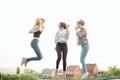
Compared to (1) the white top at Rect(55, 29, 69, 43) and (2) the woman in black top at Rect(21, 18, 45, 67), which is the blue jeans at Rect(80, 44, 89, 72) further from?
(2) the woman in black top at Rect(21, 18, 45, 67)

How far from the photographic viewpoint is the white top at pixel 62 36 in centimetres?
1633

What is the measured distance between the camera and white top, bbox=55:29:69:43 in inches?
643

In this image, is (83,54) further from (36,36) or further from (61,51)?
(36,36)

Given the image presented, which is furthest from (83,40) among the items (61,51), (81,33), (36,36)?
(36,36)

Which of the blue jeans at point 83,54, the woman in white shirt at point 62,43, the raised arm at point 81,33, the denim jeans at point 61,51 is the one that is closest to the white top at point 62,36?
the woman in white shirt at point 62,43

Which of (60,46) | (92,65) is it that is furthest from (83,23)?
(92,65)

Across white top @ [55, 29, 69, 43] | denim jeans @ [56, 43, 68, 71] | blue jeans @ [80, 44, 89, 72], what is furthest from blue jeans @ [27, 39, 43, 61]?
blue jeans @ [80, 44, 89, 72]

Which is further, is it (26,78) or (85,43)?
(26,78)

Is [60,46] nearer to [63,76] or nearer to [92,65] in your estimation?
[63,76]

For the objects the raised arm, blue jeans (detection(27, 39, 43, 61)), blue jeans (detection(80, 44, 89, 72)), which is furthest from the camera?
the raised arm

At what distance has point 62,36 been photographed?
16312mm

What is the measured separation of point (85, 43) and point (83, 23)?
87 centimetres

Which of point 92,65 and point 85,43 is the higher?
point 92,65

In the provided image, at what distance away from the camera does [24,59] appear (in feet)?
54.3
